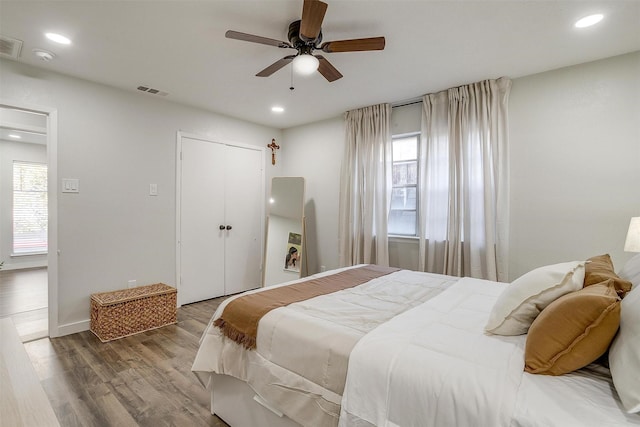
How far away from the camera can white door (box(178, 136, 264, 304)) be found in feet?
12.6

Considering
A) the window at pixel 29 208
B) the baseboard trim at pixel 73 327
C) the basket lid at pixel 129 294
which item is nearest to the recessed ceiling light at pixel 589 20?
the basket lid at pixel 129 294

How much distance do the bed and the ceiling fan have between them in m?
1.61

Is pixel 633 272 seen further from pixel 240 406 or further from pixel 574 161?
pixel 240 406

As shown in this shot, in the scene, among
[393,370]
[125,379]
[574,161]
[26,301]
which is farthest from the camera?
[26,301]

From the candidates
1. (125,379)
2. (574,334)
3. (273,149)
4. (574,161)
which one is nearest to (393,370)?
(574,334)

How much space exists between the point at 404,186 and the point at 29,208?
7.21 metres

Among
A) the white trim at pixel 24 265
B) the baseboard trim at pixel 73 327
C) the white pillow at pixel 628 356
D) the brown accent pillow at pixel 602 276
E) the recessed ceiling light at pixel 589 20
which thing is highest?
the recessed ceiling light at pixel 589 20

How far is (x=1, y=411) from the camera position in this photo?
0.70 meters

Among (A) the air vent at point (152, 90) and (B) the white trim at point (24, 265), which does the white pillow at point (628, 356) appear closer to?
(A) the air vent at point (152, 90)

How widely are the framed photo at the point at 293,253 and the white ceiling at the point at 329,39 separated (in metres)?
2.02

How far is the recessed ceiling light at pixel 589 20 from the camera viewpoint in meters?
2.01

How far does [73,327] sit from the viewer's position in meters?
2.99

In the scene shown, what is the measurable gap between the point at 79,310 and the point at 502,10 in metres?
4.49

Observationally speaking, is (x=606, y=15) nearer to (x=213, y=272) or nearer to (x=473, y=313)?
(x=473, y=313)
